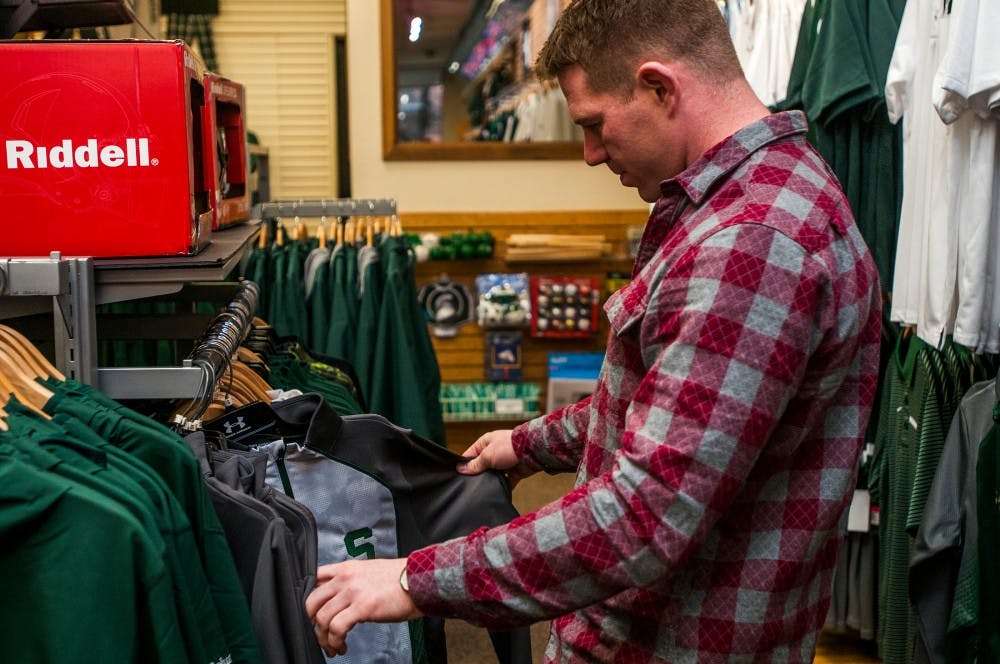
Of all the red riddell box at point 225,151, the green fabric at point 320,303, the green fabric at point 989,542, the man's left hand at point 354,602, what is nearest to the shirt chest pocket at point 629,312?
the man's left hand at point 354,602

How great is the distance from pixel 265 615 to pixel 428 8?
4.76 m

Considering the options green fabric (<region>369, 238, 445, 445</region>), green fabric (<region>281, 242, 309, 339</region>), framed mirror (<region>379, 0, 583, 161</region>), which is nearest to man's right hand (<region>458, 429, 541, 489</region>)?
green fabric (<region>369, 238, 445, 445</region>)

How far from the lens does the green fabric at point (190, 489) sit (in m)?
1.32

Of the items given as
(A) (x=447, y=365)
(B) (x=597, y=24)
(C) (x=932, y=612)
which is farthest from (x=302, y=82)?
(B) (x=597, y=24)

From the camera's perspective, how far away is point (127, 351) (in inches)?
99.1

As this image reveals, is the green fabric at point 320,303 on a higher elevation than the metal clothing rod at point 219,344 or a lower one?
lower

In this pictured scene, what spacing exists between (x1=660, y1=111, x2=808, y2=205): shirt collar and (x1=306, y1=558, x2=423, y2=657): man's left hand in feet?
1.92

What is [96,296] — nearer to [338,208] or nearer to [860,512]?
[338,208]

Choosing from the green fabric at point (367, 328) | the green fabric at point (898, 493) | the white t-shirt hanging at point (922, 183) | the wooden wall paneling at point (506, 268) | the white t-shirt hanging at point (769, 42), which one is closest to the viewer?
the white t-shirt hanging at point (922, 183)

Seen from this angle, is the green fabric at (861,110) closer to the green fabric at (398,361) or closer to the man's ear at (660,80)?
the green fabric at (398,361)

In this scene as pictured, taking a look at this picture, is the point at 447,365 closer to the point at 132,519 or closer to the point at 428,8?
the point at 428,8

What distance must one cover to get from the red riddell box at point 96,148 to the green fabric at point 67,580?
52 centimetres

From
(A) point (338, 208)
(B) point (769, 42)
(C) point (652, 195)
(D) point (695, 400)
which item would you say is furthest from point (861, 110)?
(D) point (695, 400)

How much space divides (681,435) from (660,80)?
45 cm
